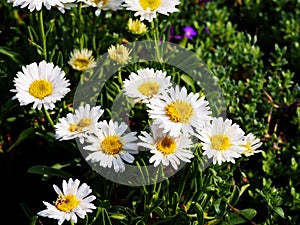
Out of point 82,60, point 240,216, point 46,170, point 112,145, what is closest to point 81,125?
point 112,145

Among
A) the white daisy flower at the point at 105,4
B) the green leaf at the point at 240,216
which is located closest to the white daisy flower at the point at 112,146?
the green leaf at the point at 240,216

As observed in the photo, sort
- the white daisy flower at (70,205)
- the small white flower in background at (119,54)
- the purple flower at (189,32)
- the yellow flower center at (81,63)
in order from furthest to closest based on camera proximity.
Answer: the purple flower at (189,32)
the yellow flower center at (81,63)
the small white flower in background at (119,54)
the white daisy flower at (70,205)

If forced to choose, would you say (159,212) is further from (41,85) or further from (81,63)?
(81,63)

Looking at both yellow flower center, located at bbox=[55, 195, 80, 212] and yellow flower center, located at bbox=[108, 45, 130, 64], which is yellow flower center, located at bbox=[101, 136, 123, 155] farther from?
yellow flower center, located at bbox=[108, 45, 130, 64]

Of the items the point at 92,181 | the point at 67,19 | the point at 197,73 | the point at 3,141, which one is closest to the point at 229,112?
the point at 197,73

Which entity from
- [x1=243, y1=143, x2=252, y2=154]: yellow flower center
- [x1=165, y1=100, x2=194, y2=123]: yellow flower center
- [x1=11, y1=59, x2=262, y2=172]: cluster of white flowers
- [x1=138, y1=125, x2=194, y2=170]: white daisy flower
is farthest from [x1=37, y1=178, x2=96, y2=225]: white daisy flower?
[x1=243, y1=143, x2=252, y2=154]: yellow flower center

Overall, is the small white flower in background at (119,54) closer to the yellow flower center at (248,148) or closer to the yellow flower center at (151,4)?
the yellow flower center at (151,4)

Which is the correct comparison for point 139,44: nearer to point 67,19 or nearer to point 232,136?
point 67,19
